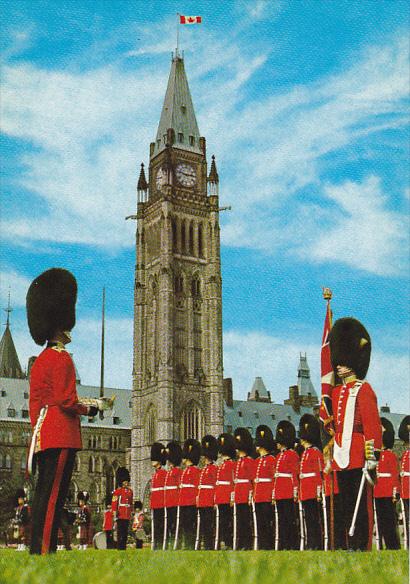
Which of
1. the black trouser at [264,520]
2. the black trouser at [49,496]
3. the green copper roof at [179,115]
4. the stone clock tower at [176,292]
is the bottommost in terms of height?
the black trouser at [264,520]

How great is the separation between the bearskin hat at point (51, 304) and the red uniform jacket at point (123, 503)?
10620 mm

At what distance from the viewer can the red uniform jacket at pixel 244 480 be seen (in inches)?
650

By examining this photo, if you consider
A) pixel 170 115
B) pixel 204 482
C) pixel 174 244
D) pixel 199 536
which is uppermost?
pixel 170 115

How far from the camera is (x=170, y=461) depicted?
2081 cm

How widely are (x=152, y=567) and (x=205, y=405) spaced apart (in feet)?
253

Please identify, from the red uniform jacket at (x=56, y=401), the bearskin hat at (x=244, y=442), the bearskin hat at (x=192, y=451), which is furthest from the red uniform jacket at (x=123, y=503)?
the red uniform jacket at (x=56, y=401)

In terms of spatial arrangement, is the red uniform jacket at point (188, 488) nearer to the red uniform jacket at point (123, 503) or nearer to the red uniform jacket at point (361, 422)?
the red uniform jacket at point (123, 503)

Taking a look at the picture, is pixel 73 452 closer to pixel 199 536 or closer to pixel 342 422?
pixel 342 422

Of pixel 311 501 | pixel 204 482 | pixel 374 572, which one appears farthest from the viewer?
pixel 204 482

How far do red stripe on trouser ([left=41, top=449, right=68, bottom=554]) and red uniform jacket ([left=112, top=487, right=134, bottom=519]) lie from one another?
10.8 metres

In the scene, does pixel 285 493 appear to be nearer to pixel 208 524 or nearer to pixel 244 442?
pixel 244 442

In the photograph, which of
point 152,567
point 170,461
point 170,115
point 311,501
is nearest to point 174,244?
point 170,115

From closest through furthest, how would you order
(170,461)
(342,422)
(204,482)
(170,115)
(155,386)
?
1. (342,422)
2. (204,482)
3. (170,461)
4. (155,386)
5. (170,115)

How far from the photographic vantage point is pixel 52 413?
9273 millimetres
